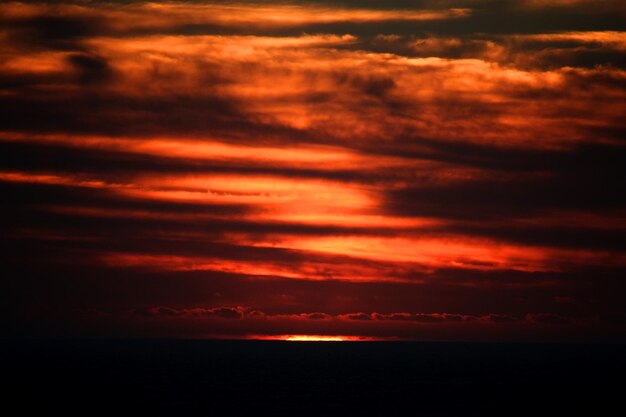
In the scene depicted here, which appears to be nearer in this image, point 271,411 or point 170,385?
point 271,411

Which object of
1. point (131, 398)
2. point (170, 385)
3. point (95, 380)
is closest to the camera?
point (131, 398)

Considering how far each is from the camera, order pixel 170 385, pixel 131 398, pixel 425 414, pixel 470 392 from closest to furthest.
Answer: pixel 425 414 → pixel 131 398 → pixel 470 392 → pixel 170 385

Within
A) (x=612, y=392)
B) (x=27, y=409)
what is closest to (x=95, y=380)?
(x=27, y=409)

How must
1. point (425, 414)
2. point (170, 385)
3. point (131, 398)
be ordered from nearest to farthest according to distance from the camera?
1. point (425, 414)
2. point (131, 398)
3. point (170, 385)

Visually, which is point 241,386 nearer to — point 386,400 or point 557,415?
point 386,400

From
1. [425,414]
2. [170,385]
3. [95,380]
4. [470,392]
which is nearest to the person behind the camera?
[425,414]

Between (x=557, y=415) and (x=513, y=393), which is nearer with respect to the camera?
(x=557, y=415)

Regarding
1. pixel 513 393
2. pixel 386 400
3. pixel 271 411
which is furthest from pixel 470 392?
pixel 271 411

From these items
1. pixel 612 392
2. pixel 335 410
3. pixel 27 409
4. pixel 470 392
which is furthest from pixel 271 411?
pixel 612 392

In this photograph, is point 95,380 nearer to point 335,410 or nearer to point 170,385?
point 170,385
